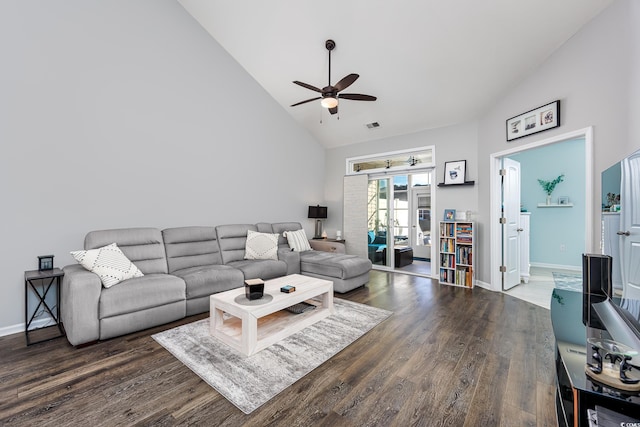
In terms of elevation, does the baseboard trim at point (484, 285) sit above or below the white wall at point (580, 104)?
below

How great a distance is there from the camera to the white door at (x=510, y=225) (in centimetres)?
416

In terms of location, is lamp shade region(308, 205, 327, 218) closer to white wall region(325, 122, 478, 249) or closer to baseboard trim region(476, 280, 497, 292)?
white wall region(325, 122, 478, 249)

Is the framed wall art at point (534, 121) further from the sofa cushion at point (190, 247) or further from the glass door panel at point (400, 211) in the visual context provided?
the sofa cushion at point (190, 247)

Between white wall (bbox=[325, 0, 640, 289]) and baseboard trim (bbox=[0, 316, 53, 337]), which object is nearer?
white wall (bbox=[325, 0, 640, 289])

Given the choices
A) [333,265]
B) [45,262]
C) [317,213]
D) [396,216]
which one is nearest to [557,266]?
[396,216]

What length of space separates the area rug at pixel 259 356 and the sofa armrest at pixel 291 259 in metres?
1.46

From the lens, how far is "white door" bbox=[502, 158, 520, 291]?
13.6 ft

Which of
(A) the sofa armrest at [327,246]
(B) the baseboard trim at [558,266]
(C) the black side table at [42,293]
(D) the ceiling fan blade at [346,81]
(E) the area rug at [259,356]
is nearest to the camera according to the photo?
(E) the area rug at [259,356]

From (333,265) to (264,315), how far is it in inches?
70.1

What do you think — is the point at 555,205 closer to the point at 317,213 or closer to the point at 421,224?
the point at 421,224

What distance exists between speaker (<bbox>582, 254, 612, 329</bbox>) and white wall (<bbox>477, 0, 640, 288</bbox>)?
0.75 meters

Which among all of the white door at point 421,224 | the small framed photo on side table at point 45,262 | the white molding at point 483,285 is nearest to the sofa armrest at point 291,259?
the small framed photo on side table at point 45,262

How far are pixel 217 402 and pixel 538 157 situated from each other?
6970 millimetres

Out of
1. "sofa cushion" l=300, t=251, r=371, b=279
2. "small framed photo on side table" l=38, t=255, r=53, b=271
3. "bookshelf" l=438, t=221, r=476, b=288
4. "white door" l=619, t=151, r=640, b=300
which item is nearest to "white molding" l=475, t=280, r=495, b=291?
"bookshelf" l=438, t=221, r=476, b=288
